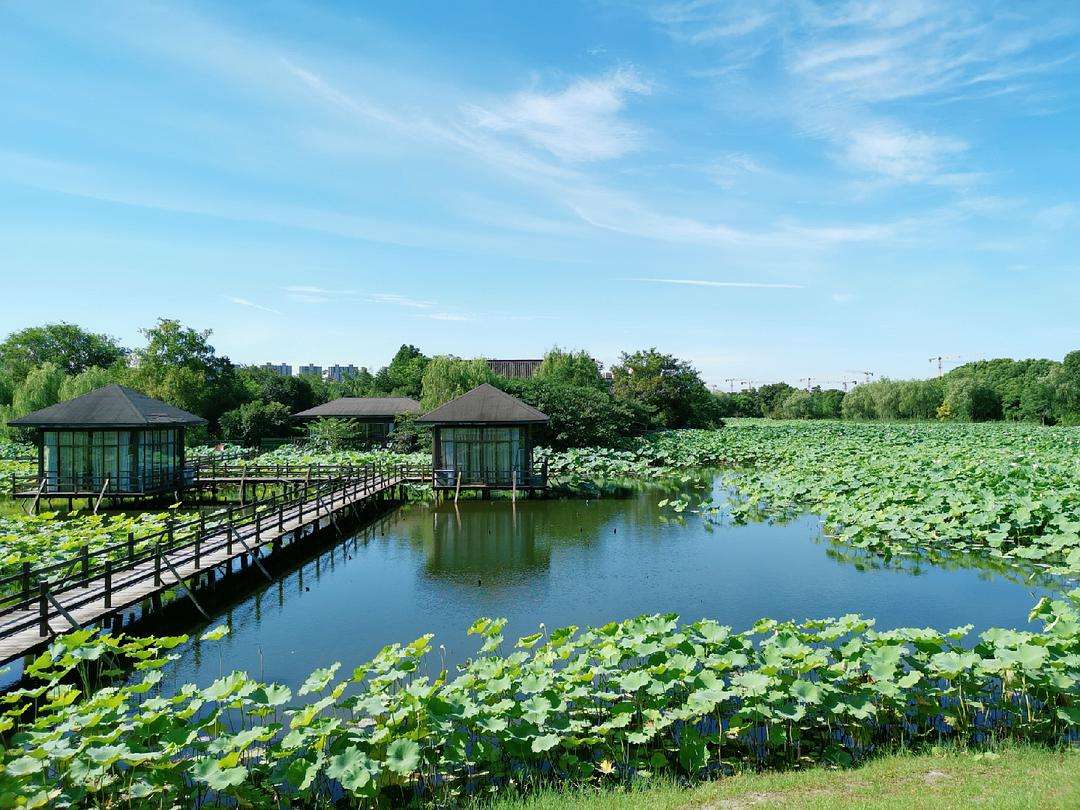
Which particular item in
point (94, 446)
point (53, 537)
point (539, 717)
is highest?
point (94, 446)

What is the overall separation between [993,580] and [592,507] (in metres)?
12.4

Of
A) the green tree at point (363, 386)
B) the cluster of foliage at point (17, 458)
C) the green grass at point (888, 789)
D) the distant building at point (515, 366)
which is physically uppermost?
the distant building at point (515, 366)

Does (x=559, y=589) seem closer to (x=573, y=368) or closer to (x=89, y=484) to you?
(x=89, y=484)

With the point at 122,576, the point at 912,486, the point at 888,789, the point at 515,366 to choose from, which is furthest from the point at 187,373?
the point at 888,789

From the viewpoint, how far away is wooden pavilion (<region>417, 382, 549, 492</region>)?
25.4 m

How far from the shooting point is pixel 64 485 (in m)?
22.6

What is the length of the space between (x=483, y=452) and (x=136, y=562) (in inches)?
592

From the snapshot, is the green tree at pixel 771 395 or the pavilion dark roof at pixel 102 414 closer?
the pavilion dark roof at pixel 102 414

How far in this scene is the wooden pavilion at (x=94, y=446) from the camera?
2216 cm

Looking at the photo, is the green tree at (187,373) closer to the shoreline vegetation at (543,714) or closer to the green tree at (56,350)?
the green tree at (56,350)

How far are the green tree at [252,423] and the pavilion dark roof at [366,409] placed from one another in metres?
1.22

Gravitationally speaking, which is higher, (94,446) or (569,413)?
(569,413)

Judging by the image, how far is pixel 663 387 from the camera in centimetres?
5153

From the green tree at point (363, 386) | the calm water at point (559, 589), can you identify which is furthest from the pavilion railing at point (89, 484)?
the green tree at point (363, 386)
